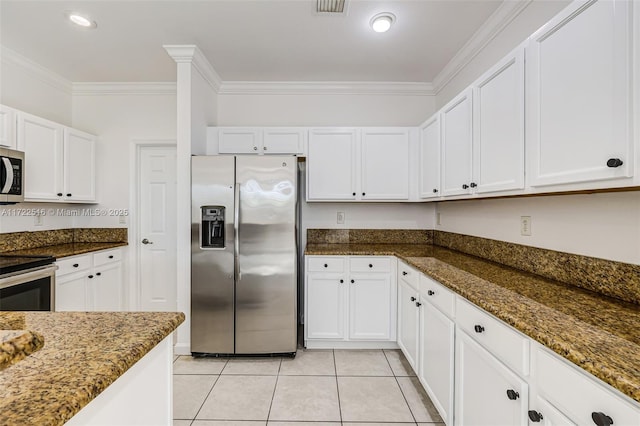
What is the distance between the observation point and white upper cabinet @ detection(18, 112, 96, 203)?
2646 millimetres

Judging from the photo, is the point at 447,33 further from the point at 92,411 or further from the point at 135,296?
the point at 135,296

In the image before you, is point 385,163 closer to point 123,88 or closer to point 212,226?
point 212,226

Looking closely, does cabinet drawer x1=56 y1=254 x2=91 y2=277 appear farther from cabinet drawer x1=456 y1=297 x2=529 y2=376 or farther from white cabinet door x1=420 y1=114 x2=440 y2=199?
white cabinet door x1=420 y1=114 x2=440 y2=199

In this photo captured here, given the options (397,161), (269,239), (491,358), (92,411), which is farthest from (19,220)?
(491,358)

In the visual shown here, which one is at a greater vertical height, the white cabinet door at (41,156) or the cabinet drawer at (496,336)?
the white cabinet door at (41,156)

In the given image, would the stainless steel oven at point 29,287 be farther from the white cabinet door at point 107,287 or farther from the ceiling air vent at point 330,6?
the ceiling air vent at point 330,6

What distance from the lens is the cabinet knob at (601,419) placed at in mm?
724

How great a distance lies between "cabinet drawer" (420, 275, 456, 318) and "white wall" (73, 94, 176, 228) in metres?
3.09

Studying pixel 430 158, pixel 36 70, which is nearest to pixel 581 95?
pixel 430 158

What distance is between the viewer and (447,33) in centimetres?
243

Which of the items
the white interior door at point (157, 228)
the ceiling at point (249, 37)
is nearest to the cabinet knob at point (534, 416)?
the ceiling at point (249, 37)

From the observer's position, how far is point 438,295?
5.86ft

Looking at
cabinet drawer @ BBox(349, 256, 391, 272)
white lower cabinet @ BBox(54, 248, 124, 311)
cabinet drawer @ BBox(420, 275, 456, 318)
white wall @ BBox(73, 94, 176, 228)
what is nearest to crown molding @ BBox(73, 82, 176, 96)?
white wall @ BBox(73, 94, 176, 228)

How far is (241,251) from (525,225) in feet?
6.89
